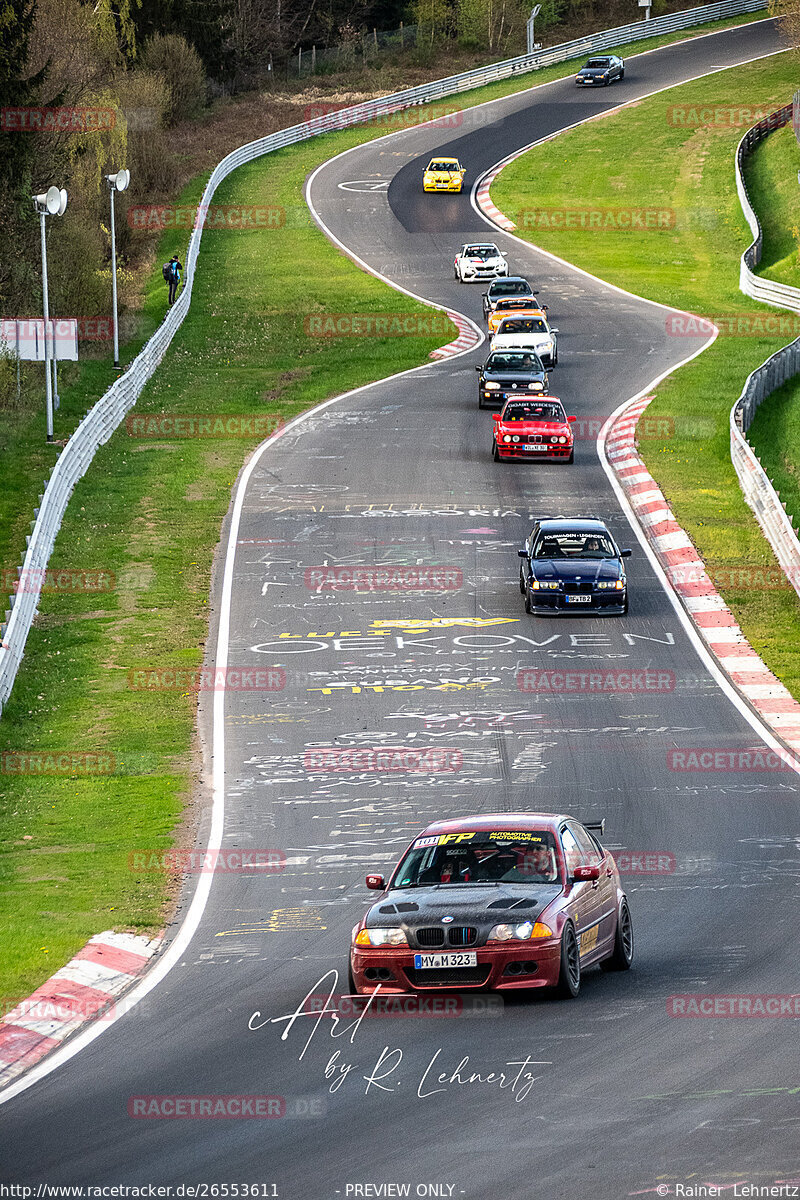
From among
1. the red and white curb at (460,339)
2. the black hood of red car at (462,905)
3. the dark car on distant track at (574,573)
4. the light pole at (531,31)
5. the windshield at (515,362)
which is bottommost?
the red and white curb at (460,339)

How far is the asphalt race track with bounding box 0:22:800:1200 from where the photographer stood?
9.27m

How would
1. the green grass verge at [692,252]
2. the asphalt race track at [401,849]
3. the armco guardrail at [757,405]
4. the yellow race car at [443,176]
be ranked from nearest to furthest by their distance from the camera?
the asphalt race track at [401,849] < the armco guardrail at [757,405] < the green grass verge at [692,252] < the yellow race car at [443,176]

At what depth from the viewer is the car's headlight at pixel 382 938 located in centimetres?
1198

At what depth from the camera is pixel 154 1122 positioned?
32.1 feet

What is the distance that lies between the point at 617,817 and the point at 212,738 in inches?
245

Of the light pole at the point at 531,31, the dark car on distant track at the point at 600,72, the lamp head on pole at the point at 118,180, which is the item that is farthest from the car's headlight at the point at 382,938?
the light pole at the point at 531,31

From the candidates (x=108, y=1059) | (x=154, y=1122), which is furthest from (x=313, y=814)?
(x=154, y=1122)

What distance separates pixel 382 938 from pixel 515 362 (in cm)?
3217

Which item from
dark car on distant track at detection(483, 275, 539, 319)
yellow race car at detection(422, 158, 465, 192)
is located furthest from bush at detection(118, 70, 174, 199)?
dark car on distant track at detection(483, 275, 539, 319)

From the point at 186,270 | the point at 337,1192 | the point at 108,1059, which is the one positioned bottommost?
the point at 186,270

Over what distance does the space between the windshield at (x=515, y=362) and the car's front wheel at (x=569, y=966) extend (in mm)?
31587

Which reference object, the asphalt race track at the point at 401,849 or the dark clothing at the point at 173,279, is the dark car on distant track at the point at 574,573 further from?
the dark clothing at the point at 173,279

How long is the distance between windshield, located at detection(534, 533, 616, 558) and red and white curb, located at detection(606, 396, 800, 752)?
5.28 feet

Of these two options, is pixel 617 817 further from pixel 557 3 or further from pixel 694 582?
pixel 557 3
